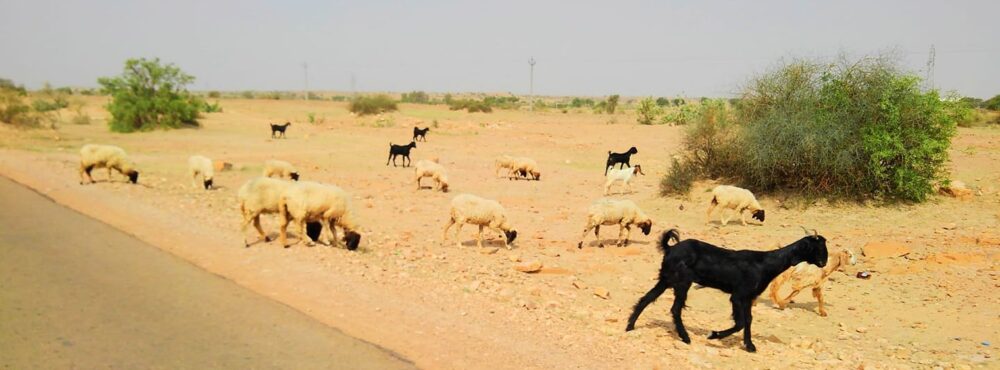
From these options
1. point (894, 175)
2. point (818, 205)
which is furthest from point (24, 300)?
point (894, 175)

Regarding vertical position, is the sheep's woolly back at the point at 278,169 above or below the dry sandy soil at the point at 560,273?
above

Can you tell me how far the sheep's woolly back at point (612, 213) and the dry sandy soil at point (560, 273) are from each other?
639 millimetres

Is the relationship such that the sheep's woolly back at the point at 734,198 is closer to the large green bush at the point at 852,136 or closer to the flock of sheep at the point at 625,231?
the flock of sheep at the point at 625,231

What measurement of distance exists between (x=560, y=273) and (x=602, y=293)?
1.24 meters

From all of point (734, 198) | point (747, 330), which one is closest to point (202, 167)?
point (734, 198)

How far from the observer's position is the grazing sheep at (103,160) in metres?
15.6

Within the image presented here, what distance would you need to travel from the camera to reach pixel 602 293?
8.91 metres

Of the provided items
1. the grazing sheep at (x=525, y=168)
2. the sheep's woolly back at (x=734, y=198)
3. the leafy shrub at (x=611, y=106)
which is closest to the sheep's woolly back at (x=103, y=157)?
the grazing sheep at (x=525, y=168)

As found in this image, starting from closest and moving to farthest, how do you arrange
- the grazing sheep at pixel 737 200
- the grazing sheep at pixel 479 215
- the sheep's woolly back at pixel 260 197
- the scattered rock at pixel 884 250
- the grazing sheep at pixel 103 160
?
the sheep's woolly back at pixel 260 197 < the scattered rock at pixel 884 250 < the grazing sheep at pixel 479 215 < the grazing sheep at pixel 737 200 < the grazing sheep at pixel 103 160

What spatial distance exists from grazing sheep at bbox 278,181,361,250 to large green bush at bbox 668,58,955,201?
1065 centimetres

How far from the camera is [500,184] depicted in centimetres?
2006

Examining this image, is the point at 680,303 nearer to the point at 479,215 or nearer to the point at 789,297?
the point at 789,297

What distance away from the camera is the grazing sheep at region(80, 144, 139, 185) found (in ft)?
51.2

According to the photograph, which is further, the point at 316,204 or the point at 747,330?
the point at 316,204
